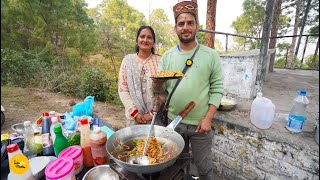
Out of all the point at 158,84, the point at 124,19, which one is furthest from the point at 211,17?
the point at 124,19

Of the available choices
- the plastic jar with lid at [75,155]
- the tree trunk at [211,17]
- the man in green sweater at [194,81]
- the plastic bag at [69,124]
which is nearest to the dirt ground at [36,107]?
the plastic bag at [69,124]

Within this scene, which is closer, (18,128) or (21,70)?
(18,128)

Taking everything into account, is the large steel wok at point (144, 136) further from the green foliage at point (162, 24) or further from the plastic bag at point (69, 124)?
the green foliage at point (162, 24)

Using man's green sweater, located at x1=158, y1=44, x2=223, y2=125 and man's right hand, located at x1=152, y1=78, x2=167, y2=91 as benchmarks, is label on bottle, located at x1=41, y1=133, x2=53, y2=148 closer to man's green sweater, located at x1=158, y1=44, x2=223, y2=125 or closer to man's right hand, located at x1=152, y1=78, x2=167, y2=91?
man's right hand, located at x1=152, y1=78, x2=167, y2=91

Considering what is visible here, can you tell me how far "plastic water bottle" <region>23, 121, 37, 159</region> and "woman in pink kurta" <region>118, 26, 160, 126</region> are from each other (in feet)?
3.33

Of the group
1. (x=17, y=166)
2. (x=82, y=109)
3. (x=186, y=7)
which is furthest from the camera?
(x=82, y=109)

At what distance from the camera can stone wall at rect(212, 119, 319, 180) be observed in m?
2.02

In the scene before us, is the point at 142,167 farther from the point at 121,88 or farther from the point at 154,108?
the point at 121,88

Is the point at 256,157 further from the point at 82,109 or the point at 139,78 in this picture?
the point at 82,109

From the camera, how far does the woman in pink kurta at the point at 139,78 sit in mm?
2320

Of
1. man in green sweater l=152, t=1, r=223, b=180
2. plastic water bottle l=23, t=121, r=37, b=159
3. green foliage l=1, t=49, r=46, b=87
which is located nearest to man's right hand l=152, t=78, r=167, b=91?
man in green sweater l=152, t=1, r=223, b=180

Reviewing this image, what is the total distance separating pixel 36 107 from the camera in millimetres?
6410

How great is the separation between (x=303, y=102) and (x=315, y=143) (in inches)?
21.6

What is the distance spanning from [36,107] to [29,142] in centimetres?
550
